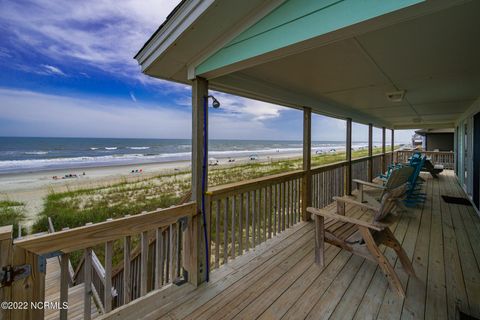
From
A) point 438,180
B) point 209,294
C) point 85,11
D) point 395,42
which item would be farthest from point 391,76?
point 85,11

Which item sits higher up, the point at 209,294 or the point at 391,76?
the point at 391,76

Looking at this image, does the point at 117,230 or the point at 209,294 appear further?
the point at 209,294

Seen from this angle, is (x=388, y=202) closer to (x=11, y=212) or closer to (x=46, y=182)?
(x=11, y=212)

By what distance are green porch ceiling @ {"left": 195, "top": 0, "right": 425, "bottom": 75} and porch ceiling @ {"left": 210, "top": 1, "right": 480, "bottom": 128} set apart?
0.58 metres

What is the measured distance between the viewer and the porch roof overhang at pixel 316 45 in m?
1.23

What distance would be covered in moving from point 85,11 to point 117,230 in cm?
787

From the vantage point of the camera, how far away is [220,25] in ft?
5.43

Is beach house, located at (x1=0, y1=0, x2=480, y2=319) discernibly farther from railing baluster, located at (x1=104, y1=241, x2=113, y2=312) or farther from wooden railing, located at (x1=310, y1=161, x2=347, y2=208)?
wooden railing, located at (x1=310, y1=161, x2=347, y2=208)

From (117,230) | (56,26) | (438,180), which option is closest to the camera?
(117,230)

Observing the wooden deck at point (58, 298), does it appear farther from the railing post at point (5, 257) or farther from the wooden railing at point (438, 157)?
the wooden railing at point (438, 157)

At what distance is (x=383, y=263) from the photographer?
6.65 ft

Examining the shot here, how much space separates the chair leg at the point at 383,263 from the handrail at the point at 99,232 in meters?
1.73

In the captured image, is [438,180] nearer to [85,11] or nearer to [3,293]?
[3,293]

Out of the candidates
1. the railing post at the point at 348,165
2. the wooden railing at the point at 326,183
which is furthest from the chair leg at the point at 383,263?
the railing post at the point at 348,165
